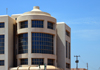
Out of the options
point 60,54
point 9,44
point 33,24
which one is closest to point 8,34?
point 9,44

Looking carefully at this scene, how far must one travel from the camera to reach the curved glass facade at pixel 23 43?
8700cm

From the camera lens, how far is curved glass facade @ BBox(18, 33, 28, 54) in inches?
3425

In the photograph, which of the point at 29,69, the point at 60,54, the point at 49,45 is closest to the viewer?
the point at 29,69

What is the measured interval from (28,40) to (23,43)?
101 inches

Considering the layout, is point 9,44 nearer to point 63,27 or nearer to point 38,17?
point 38,17

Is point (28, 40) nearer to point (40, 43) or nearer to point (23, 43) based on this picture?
point (23, 43)

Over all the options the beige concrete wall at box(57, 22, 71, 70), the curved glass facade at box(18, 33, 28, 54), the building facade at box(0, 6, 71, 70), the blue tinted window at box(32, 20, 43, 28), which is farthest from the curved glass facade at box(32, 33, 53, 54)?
the beige concrete wall at box(57, 22, 71, 70)

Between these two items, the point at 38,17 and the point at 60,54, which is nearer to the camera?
the point at 38,17

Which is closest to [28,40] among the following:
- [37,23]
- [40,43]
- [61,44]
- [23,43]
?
[23,43]

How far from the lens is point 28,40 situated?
3386 inches

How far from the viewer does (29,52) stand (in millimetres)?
85312

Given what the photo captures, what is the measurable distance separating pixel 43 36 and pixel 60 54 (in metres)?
12.1

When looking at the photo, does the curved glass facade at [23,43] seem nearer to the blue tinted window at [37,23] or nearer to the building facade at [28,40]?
the building facade at [28,40]

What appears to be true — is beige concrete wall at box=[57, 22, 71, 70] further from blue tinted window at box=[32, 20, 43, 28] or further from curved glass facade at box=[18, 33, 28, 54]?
curved glass facade at box=[18, 33, 28, 54]
